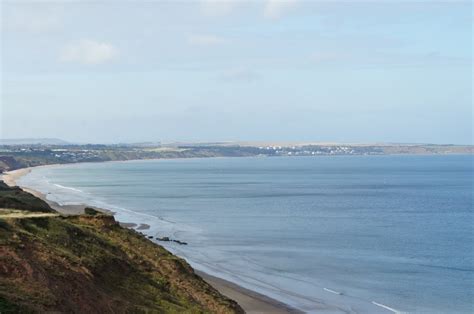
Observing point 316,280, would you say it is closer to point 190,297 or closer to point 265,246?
point 265,246

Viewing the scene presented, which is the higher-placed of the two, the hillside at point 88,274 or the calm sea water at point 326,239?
the hillside at point 88,274

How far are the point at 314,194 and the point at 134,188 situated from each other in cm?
4383

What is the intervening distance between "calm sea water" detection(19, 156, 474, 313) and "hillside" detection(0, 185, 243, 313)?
40.6ft

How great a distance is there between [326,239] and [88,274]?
47824 mm

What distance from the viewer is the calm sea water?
49.0m

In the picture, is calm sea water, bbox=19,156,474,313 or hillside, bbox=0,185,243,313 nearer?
hillside, bbox=0,185,243,313

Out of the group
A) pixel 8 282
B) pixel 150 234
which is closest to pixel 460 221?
pixel 150 234

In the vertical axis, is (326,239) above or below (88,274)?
below

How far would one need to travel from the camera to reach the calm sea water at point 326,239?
161ft

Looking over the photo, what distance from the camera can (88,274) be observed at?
96.6 feet

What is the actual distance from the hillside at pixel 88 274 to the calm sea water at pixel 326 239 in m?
12.4

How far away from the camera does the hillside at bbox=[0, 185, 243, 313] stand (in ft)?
83.3

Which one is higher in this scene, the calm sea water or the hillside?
the hillside

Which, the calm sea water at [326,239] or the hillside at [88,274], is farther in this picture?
the calm sea water at [326,239]
